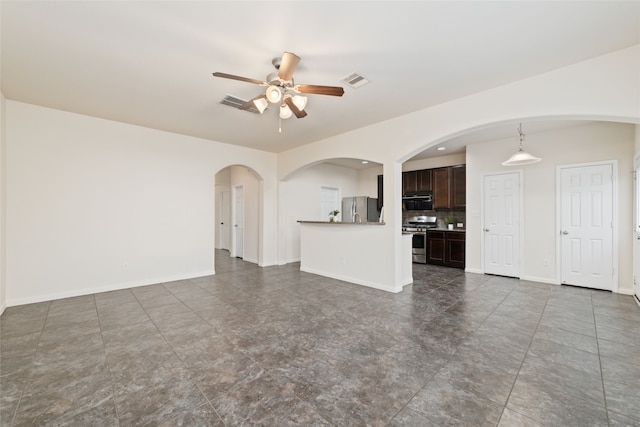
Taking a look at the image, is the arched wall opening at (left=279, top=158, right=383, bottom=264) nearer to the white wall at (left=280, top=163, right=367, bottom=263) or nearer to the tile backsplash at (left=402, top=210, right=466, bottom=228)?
the white wall at (left=280, top=163, right=367, bottom=263)

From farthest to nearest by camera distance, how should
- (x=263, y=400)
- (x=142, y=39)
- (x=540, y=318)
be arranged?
(x=540, y=318) < (x=142, y=39) < (x=263, y=400)

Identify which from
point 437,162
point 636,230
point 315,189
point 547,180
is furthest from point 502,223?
point 315,189

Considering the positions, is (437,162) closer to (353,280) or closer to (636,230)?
(636,230)

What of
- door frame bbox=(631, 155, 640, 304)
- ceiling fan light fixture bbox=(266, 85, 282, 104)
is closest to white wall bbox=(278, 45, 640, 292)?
door frame bbox=(631, 155, 640, 304)

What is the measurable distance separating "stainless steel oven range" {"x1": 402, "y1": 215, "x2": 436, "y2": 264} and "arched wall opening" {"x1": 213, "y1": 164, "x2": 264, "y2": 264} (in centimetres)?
391

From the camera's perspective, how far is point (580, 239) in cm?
457

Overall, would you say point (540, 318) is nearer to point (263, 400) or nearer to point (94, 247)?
point (263, 400)

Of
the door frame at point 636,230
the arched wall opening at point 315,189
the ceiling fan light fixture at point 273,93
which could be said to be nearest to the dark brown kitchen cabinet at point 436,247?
the arched wall opening at point 315,189

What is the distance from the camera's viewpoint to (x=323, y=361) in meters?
2.28

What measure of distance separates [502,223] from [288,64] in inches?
208

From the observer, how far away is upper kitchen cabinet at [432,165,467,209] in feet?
20.1

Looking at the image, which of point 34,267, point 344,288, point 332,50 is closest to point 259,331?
point 344,288

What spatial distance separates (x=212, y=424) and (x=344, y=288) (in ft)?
10.3

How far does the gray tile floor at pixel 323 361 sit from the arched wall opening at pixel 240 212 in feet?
10.2
